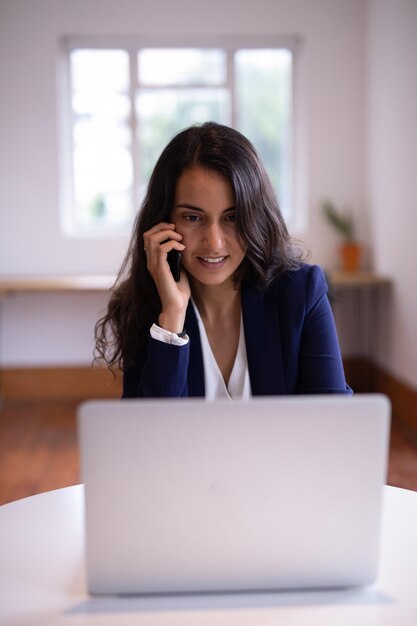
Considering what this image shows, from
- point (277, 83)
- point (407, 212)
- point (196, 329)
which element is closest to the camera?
point (196, 329)

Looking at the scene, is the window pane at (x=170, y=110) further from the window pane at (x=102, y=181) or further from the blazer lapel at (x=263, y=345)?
the blazer lapel at (x=263, y=345)

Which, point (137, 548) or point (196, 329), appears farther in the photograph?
point (196, 329)

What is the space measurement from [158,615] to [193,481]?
15 cm

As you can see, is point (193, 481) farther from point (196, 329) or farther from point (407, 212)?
point (407, 212)

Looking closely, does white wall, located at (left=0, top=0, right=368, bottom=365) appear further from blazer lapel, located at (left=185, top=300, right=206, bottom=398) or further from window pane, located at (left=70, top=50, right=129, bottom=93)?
blazer lapel, located at (left=185, top=300, right=206, bottom=398)

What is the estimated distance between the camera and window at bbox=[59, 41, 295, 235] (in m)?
4.73

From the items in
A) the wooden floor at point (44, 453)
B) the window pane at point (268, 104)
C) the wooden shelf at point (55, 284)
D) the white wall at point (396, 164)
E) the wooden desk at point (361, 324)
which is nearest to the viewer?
the wooden floor at point (44, 453)

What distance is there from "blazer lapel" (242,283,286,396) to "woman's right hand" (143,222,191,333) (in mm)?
140

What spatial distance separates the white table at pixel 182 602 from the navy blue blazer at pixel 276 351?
51 centimetres

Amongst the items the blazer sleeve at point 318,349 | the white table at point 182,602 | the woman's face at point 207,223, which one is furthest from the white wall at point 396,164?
the white table at point 182,602

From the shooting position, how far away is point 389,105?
414cm

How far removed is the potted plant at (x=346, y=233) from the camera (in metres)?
4.67

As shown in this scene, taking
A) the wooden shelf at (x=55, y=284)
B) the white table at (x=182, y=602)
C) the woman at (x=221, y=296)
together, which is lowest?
the white table at (x=182, y=602)

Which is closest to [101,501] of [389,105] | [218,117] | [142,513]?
[142,513]
